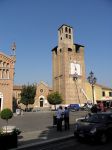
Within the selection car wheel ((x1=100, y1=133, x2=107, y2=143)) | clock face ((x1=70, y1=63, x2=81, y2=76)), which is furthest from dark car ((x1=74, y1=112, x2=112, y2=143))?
clock face ((x1=70, y1=63, x2=81, y2=76))

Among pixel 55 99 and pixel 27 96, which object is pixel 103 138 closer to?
pixel 27 96

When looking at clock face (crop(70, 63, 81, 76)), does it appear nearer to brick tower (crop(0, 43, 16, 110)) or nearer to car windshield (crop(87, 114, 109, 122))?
brick tower (crop(0, 43, 16, 110))

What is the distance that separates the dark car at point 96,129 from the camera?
40.1 ft

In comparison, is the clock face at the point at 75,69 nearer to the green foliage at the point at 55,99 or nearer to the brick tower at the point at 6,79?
the green foliage at the point at 55,99

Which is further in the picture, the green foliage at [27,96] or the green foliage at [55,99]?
the green foliage at [55,99]

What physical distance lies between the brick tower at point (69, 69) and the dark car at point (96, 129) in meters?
51.8

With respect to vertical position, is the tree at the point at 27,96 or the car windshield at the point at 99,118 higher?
the tree at the point at 27,96

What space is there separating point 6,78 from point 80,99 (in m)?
28.3

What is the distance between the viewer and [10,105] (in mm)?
46188

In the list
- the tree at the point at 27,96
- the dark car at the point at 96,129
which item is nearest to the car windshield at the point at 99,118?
the dark car at the point at 96,129

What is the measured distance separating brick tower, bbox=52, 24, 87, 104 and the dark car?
51.8 m

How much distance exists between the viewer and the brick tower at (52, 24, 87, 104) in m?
67.0

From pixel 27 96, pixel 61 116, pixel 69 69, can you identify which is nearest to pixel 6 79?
pixel 27 96

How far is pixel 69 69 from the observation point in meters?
68.6
